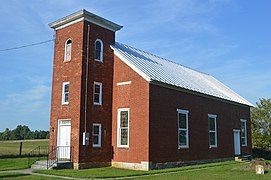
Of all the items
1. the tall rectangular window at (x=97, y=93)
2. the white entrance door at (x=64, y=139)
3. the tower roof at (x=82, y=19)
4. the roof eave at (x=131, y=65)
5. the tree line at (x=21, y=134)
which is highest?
the tower roof at (x=82, y=19)

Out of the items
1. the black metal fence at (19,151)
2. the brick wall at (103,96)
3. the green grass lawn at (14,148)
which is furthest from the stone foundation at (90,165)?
the green grass lawn at (14,148)

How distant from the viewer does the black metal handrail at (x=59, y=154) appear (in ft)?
59.5

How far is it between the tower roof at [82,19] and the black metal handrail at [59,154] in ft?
27.3

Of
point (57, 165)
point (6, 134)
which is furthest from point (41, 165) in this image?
point (6, 134)

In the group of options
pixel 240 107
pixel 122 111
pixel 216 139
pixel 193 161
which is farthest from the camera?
pixel 240 107

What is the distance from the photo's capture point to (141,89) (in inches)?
751

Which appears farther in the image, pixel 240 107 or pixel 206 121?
pixel 240 107

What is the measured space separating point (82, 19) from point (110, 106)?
6.05 m

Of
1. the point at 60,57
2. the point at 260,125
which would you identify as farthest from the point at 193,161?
the point at 260,125

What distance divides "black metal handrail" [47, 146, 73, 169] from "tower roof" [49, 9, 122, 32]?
8329 mm

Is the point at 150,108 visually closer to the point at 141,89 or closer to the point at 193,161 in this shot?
the point at 141,89

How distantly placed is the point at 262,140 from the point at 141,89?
2926 centimetres

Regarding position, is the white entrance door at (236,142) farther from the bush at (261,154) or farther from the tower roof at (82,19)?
the tower roof at (82,19)

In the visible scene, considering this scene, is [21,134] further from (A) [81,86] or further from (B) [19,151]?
(A) [81,86]
